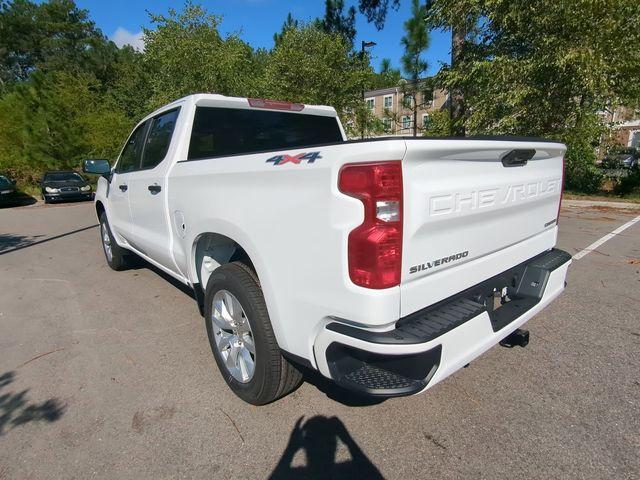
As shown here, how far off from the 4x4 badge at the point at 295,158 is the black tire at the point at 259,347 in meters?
0.76

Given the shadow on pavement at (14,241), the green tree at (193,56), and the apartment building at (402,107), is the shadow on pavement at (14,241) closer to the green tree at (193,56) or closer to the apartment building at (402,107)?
the green tree at (193,56)

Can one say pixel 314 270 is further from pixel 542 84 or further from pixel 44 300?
pixel 542 84

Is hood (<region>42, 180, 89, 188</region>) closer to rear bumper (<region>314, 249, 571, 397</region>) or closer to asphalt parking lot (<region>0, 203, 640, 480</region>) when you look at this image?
asphalt parking lot (<region>0, 203, 640, 480</region>)

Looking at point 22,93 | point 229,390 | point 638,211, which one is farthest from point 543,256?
point 22,93

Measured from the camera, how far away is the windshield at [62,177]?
16875mm

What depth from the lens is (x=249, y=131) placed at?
3.60 meters

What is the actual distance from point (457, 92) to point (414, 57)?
29.5 feet

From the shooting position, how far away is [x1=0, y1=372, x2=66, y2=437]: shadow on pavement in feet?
8.00

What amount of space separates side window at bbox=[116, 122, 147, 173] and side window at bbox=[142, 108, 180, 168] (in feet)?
0.90

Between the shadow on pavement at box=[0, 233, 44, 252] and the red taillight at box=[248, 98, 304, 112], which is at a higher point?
the red taillight at box=[248, 98, 304, 112]

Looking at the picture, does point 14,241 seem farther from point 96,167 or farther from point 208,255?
point 208,255

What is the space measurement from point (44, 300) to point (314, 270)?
14.4ft

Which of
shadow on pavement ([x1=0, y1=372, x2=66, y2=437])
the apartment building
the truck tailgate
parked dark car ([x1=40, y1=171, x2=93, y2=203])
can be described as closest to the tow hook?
the truck tailgate

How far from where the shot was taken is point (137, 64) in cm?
4381
